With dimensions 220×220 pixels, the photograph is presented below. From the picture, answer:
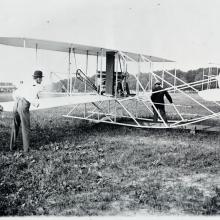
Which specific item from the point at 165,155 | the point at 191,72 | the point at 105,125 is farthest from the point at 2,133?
the point at 191,72

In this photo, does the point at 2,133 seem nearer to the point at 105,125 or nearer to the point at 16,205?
the point at 105,125

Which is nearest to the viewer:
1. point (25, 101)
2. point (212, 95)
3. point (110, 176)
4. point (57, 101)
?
point (110, 176)

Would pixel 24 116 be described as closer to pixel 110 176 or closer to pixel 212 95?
pixel 110 176

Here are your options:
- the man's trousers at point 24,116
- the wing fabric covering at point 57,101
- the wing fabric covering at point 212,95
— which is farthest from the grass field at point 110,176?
the wing fabric covering at point 212,95

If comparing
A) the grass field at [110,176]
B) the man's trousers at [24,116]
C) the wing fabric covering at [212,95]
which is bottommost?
the grass field at [110,176]

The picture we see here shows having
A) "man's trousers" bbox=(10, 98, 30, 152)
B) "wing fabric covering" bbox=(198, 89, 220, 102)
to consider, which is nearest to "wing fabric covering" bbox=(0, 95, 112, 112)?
"man's trousers" bbox=(10, 98, 30, 152)

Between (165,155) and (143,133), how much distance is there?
11.0 ft

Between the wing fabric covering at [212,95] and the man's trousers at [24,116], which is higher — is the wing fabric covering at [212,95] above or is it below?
above

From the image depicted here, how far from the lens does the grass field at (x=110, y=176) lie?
461 centimetres

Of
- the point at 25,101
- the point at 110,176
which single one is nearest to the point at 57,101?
the point at 25,101

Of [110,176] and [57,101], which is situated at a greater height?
[57,101]

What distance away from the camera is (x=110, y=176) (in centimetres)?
610

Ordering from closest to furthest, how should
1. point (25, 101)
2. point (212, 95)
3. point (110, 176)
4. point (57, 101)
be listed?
point (110, 176), point (212, 95), point (25, 101), point (57, 101)

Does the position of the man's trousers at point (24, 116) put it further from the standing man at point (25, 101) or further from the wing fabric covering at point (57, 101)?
the wing fabric covering at point (57, 101)
